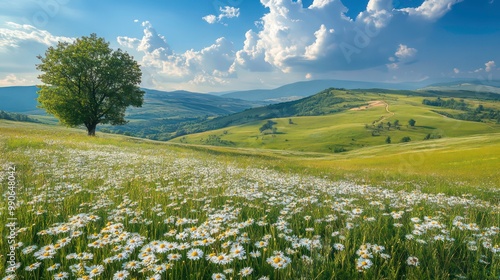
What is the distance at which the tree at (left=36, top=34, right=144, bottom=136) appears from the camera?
41.1 m

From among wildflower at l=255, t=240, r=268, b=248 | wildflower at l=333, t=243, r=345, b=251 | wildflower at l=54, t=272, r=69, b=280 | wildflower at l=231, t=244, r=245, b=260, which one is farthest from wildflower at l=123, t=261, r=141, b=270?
wildflower at l=333, t=243, r=345, b=251

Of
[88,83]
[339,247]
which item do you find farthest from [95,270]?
[88,83]

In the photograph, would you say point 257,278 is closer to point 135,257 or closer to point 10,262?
point 135,257

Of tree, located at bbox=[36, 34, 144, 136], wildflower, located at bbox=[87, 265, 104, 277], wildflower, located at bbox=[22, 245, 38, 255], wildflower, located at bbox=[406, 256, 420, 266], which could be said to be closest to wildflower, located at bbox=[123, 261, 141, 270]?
wildflower, located at bbox=[87, 265, 104, 277]

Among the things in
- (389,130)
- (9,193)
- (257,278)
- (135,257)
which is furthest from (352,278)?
(389,130)

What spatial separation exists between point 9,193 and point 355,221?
26.3 feet

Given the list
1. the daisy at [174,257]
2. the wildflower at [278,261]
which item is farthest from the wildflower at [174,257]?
the wildflower at [278,261]

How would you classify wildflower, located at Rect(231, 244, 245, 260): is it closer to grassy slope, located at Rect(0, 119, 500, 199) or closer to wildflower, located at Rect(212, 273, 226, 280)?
wildflower, located at Rect(212, 273, 226, 280)

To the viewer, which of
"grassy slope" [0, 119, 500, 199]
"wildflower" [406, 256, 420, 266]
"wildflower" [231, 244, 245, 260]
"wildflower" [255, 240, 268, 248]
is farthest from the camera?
"grassy slope" [0, 119, 500, 199]

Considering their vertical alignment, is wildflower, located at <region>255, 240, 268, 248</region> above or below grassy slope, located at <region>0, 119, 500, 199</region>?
above

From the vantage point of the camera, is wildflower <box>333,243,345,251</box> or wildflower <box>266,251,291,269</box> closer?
wildflower <box>266,251,291,269</box>

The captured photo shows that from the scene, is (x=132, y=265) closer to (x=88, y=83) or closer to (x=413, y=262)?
(x=413, y=262)

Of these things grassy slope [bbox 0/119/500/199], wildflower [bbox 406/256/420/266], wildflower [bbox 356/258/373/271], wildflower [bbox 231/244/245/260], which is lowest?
grassy slope [bbox 0/119/500/199]

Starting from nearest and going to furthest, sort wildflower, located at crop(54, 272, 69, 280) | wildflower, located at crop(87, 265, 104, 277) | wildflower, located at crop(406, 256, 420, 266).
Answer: wildflower, located at crop(87, 265, 104, 277) → wildflower, located at crop(54, 272, 69, 280) → wildflower, located at crop(406, 256, 420, 266)
